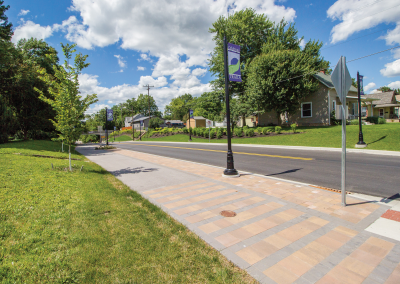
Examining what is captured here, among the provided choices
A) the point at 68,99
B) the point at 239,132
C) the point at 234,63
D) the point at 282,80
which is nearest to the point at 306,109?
the point at 282,80

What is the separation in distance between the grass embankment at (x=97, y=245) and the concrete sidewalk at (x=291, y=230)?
14.9 inches

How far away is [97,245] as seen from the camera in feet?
10.6

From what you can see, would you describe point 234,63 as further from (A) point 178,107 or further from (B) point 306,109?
(A) point 178,107

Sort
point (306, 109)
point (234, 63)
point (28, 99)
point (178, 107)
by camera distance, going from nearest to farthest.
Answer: point (234, 63) < point (28, 99) < point (306, 109) < point (178, 107)

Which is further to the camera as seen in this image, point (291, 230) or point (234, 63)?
point (234, 63)

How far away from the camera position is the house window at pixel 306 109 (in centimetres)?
2809

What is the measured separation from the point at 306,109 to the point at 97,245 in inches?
1200

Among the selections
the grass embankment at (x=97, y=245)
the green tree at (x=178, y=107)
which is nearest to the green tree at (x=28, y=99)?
the grass embankment at (x=97, y=245)

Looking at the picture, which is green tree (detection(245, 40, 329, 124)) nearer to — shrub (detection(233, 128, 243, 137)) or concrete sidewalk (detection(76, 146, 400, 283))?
shrub (detection(233, 128, 243, 137))

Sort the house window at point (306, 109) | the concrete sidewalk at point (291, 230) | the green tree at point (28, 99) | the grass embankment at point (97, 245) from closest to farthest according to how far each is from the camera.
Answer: the grass embankment at point (97, 245) < the concrete sidewalk at point (291, 230) < the green tree at point (28, 99) < the house window at point (306, 109)

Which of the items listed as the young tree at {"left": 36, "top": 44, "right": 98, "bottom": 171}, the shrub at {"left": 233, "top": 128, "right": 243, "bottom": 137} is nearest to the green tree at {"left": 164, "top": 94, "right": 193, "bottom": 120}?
the shrub at {"left": 233, "top": 128, "right": 243, "bottom": 137}

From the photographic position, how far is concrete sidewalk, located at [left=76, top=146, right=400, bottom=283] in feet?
8.91

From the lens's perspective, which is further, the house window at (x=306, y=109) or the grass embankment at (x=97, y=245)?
the house window at (x=306, y=109)

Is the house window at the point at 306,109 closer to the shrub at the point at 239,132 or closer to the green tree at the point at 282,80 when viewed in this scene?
the green tree at the point at 282,80
